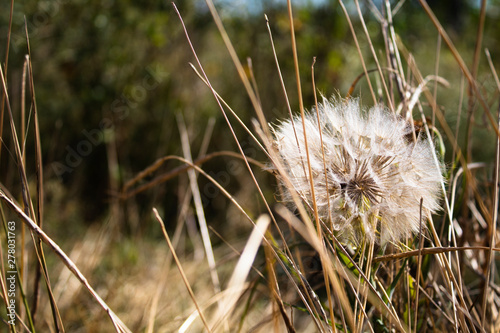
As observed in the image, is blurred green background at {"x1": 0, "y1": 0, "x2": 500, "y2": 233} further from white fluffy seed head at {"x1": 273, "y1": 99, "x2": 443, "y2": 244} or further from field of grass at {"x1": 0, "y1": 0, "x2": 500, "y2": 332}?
white fluffy seed head at {"x1": 273, "y1": 99, "x2": 443, "y2": 244}

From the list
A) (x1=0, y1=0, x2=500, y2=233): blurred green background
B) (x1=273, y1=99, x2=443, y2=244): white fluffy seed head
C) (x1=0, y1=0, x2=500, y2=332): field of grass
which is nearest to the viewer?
(x1=273, y1=99, x2=443, y2=244): white fluffy seed head

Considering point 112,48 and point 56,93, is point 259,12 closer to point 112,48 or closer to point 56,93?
point 112,48

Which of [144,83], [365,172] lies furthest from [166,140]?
[365,172]

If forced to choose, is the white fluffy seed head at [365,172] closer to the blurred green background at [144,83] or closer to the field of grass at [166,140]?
the field of grass at [166,140]

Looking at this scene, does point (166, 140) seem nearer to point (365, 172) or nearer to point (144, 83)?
point (144, 83)

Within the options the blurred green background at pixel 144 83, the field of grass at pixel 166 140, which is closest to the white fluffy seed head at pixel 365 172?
the field of grass at pixel 166 140

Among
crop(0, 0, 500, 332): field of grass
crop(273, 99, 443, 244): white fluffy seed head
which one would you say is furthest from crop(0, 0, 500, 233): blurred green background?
crop(273, 99, 443, 244): white fluffy seed head
